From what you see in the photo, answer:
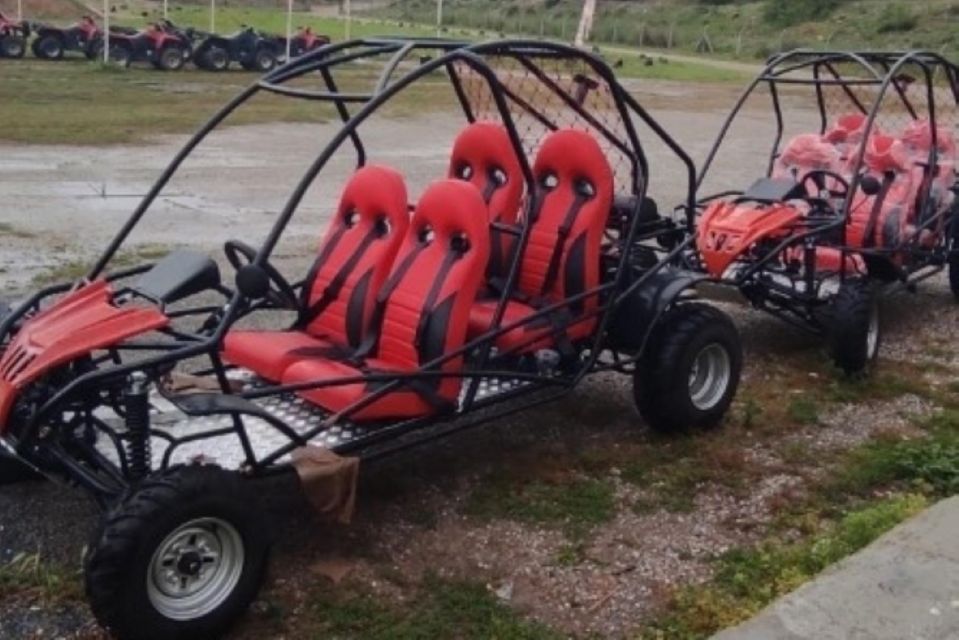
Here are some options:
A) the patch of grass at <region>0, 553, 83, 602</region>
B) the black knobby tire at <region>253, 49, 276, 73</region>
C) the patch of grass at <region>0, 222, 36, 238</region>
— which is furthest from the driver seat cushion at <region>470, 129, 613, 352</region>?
the black knobby tire at <region>253, 49, 276, 73</region>

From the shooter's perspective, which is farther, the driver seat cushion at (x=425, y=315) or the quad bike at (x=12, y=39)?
the quad bike at (x=12, y=39)

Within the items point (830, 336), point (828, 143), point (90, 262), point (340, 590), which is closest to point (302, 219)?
point (90, 262)

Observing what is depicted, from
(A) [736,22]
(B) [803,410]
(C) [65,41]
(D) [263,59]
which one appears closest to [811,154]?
→ (B) [803,410]

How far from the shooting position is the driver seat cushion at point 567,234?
18.5 ft

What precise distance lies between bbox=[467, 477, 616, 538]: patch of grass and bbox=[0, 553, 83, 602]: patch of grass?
59.6 inches

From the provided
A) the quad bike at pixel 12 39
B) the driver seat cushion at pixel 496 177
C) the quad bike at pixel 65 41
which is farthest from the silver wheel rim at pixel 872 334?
the quad bike at pixel 12 39

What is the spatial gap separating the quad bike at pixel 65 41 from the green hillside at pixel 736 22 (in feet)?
67.6

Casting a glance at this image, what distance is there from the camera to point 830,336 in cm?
696

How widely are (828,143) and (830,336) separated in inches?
78.7

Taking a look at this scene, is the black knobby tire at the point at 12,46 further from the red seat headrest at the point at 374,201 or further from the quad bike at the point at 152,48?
the red seat headrest at the point at 374,201

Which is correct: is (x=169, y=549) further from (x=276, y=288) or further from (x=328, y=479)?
(x=276, y=288)

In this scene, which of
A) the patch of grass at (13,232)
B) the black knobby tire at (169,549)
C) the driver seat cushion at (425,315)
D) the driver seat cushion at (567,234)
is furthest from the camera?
the patch of grass at (13,232)

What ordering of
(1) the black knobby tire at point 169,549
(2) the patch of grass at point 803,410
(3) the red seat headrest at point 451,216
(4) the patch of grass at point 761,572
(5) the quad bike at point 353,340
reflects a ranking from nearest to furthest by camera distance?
(1) the black knobby tire at point 169,549, (5) the quad bike at point 353,340, (4) the patch of grass at point 761,572, (3) the red seat headrest at point 451,216, (2) the patch of grass at point 803,410

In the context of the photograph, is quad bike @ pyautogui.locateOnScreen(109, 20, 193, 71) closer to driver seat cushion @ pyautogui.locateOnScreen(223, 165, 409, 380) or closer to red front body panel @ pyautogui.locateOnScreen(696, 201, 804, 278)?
red front body panel @ pyautogui.locateOnScreen(696, 201, 804, 278)
